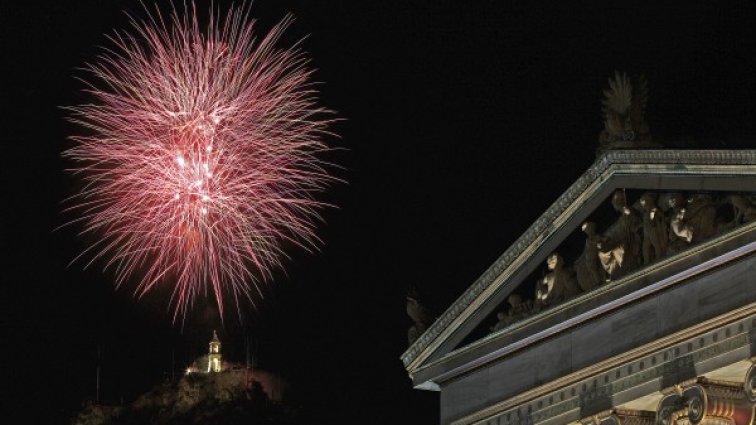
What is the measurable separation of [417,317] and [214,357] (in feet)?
115

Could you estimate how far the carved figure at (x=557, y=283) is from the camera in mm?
43188

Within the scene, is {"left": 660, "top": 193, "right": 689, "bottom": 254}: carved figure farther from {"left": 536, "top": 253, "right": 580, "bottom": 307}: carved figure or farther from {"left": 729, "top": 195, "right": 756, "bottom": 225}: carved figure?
{"left": 536, "top": 253, "right": 580, "bottom": 307}: carved figure

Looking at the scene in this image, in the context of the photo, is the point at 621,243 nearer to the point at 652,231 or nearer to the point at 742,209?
the point at 652,231

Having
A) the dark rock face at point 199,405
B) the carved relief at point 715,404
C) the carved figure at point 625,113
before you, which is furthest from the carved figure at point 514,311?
the dark rock face at point 199,405

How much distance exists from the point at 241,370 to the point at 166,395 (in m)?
2.92

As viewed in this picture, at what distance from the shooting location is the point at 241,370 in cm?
8200

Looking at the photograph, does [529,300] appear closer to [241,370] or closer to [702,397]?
[702,397]

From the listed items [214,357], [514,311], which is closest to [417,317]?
[514,311]

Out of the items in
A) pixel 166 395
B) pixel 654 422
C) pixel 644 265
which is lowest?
pixel 654 422

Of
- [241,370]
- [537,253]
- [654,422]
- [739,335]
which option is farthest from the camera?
[241,370]

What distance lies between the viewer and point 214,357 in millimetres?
81375

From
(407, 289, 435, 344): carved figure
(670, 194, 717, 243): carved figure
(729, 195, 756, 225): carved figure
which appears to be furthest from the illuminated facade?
(729, 195, 756, 225): carved figure

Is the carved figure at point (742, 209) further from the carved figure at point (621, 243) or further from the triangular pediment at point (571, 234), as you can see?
the carved figure at point (621, 243)

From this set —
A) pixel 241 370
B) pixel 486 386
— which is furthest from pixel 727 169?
pixel 241 370
